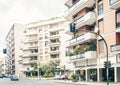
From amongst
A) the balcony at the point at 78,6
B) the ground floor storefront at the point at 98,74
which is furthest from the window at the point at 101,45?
the balcony at the point at 78,6

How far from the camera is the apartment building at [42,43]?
102 meters

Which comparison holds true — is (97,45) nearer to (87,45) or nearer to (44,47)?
(87,45)

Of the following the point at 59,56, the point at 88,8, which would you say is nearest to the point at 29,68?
the point at 59,56

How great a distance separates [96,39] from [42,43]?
64.2 meters

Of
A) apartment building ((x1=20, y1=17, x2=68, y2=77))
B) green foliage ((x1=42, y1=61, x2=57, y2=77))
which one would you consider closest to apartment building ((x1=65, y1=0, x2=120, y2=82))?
green foliage ((x1=42, y1=61, x2=57, y2=77))

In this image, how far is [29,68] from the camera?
111812mm

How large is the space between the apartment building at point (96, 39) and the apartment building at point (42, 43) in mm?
43926

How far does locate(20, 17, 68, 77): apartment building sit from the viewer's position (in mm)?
101812

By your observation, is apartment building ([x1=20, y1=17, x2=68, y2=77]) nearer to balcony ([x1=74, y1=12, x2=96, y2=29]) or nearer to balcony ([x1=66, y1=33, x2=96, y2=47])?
balcony ([x1=66, y1=33, x2=96, y2=47])

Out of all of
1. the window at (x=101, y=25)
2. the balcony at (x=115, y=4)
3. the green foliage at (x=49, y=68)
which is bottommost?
the green foliage at (x=49, y=68)

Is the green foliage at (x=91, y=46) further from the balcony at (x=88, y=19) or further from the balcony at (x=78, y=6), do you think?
the balcony at (x=78, y=6)

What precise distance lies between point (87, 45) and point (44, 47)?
198 feet

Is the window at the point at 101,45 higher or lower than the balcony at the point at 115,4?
lower

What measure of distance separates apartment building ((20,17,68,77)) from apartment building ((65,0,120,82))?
43.9 meters
